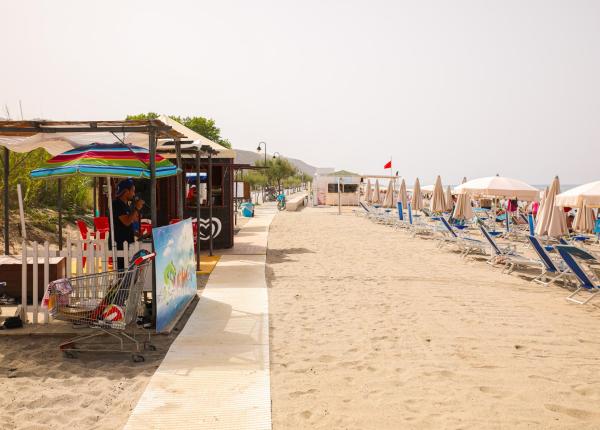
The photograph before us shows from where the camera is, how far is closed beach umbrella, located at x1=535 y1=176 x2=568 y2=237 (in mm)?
12508

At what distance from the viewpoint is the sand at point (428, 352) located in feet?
11.9

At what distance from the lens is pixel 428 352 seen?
4.96 meters

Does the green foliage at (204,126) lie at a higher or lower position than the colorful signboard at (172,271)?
higher

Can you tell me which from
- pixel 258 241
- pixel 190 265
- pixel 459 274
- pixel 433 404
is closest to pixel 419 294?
pixel 459 274

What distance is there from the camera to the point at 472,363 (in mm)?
4648

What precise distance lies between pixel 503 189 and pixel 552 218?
88.2 inches

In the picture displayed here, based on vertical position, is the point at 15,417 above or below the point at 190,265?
below

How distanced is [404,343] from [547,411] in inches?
68.4

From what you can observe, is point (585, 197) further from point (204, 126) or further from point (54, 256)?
point (204, 126)

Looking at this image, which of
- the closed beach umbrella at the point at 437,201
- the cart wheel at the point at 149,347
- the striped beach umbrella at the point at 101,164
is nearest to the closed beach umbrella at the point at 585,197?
the striped beach umbrella at the point at 101,164

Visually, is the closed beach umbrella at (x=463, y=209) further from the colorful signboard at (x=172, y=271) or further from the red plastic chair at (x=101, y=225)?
the colorful signboard at (x=172, y=271)

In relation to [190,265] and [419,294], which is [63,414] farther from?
[419,294]

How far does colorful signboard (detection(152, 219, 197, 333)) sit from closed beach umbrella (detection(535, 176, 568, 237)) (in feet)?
32.0

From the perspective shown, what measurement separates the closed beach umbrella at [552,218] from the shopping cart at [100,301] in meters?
11.0
